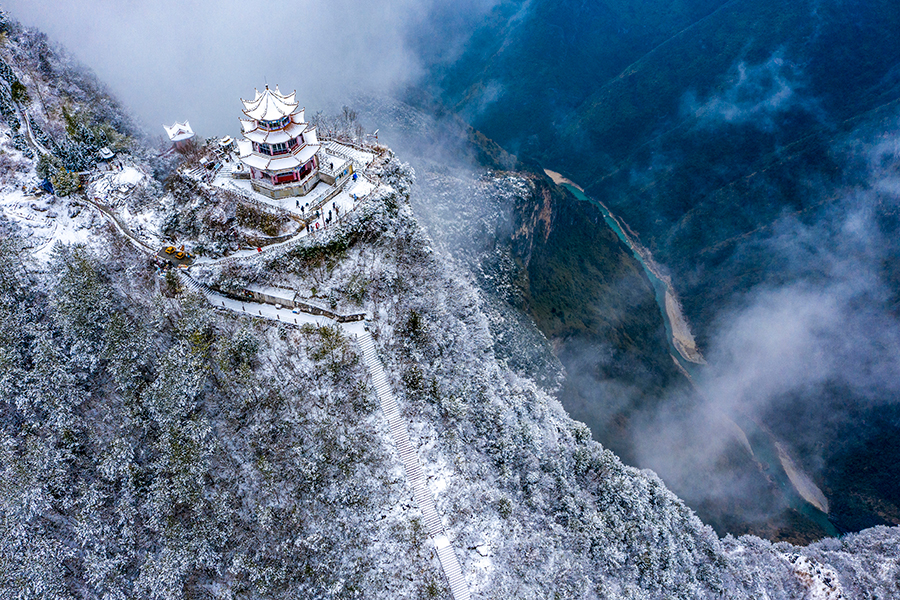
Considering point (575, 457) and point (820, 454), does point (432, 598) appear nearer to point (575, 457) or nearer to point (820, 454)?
point (575, 457)

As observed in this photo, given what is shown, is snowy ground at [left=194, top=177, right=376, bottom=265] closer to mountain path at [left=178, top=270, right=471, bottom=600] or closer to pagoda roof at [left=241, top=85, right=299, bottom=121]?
mountain path at [left=178, top=270, right=471, bottom=600]

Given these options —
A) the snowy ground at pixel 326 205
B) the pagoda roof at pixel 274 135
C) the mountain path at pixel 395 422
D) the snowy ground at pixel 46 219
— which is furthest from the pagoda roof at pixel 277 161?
the snowy ground at pixel 46 219

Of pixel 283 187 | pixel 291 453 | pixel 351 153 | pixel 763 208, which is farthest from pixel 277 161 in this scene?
pixel 763 208

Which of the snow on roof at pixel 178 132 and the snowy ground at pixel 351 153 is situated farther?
the snow on roof at pixel 178 132

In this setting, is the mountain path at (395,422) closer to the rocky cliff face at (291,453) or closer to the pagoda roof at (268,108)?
the rocky cliff face at (291,453)

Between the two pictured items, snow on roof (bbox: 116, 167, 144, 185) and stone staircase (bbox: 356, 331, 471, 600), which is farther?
snow on roof (bbox: 116, 167, 144, 185)

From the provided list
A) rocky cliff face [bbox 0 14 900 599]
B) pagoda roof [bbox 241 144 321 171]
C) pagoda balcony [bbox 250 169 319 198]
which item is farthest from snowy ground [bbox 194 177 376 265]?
Result: pagoda roof [bbox 241 144 321 171]

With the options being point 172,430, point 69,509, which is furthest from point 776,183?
point 69,509
